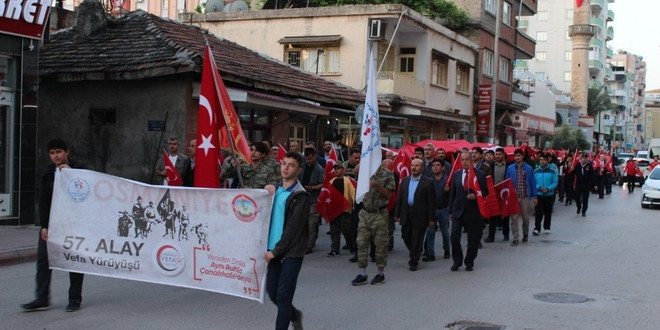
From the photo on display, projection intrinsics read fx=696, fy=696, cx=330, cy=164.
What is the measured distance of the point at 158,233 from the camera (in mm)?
7156

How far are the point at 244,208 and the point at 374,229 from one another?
10.3 feet

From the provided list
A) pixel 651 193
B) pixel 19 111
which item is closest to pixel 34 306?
pixel 19 111

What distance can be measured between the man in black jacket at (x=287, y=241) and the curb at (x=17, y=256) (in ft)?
18.3

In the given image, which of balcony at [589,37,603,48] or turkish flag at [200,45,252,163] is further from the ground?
balcony at [589,37,603,48]

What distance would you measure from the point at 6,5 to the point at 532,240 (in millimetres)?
11159

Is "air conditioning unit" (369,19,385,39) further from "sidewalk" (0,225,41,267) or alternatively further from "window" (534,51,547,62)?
"window" (534,51,547,62)

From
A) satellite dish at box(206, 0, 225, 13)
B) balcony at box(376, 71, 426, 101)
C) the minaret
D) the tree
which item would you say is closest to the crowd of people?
balcony at box(376, 71, 426, 101)

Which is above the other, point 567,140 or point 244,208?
point 567,140

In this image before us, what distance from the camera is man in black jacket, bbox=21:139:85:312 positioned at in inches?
282

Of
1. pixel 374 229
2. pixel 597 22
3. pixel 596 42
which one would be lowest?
pixel 374 229

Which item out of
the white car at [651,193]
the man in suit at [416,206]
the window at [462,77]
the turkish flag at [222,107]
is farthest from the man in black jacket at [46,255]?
the window at [462,77]

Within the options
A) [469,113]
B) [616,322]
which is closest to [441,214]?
[616,322]

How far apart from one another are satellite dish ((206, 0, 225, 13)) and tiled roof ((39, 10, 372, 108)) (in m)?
10.4

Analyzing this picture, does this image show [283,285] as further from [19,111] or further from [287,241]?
[19,111]
